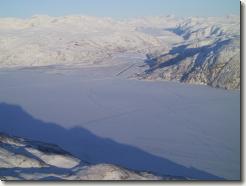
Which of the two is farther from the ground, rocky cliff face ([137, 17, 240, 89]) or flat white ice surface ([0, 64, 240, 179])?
rocky cliff face ([137, 17, 240, 89])

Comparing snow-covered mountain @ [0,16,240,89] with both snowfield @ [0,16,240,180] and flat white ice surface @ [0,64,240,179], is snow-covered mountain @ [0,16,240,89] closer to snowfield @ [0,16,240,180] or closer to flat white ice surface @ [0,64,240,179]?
snowfield @ [0,16,240,180]

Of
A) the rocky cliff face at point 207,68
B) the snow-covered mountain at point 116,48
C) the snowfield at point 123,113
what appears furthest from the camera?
the snow-covered mountain at point 116,48

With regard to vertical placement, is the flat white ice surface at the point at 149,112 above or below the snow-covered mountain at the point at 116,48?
below

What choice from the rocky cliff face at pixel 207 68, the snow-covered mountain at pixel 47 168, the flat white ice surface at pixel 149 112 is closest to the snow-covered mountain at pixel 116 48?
the rocky cliff face at pixel 207 68

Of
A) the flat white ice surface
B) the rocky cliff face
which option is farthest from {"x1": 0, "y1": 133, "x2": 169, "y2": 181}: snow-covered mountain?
the rocky cliff face

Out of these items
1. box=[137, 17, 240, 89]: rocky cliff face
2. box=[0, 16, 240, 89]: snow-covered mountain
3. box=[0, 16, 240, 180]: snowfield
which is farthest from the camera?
box=[0, 16, 240, 89]: snow-covered mountain

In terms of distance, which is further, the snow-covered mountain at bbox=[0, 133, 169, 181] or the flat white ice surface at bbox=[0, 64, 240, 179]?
the flat white ice surface at bbox=[0, 64, 240, 179]

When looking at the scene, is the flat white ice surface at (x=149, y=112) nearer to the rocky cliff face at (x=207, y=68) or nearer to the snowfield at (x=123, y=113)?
the snowfield at (x=123, y=113)
